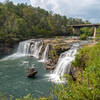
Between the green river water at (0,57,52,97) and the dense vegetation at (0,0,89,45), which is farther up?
the dense vegetation at (0,0,89,45)

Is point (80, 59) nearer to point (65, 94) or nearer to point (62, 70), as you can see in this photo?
point (62, 70)

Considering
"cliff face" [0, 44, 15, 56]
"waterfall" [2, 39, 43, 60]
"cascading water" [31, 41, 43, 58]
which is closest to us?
"cascading water" [31, 41, 43, 58]

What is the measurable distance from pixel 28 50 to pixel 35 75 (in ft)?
55.4

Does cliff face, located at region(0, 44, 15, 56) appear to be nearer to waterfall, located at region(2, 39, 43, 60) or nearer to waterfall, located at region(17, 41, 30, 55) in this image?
waterfall, located at region(2, 39, 43, 60)

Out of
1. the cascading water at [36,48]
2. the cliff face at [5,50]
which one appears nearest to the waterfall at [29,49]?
the cascading water at [36,48]

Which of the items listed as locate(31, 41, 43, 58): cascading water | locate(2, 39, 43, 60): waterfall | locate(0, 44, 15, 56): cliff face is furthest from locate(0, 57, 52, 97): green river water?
locate(0, 44, 15, 56): cliff face

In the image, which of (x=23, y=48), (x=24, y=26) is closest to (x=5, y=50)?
(x=23, y=48)

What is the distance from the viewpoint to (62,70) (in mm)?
21297

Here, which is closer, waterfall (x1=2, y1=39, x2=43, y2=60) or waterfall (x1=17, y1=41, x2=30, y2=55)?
waterfall (x1=2, y1=39, x2=43, y2=60)

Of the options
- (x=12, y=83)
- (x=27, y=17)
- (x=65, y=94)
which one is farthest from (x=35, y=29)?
(x=65, y=94)

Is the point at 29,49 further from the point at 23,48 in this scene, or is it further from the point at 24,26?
the point at 24,26

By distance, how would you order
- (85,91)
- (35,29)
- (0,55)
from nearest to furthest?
1. (85,91)
2. (0,55)
3. (35,29)

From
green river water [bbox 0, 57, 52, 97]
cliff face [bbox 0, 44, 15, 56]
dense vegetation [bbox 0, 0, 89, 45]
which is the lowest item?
green river water [bbox 0, 57, 52, 97]

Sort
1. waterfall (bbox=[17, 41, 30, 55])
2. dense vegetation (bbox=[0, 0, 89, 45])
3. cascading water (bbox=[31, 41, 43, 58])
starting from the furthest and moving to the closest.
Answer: dense vegetation (bbox=[0, 0, 89, 45]) < waterfall (bbox=[17, 41, 30, 55]) < cascading water (bbox=[31, 41, 43, 58])
